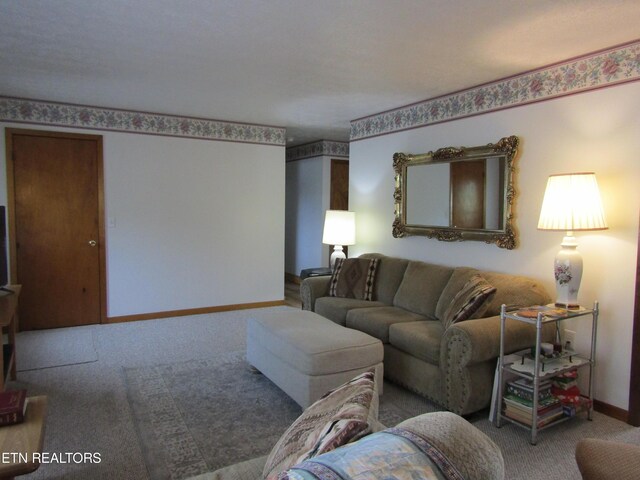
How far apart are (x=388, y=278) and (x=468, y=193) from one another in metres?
1.06

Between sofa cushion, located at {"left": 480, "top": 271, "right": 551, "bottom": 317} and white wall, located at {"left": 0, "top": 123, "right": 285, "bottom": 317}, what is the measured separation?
131 inches

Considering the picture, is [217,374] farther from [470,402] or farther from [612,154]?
[612,154]

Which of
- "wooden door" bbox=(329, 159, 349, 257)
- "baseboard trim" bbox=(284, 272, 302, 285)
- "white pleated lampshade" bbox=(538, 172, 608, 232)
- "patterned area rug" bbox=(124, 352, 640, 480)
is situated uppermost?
"wooden door" bbox=(329, 159, 349, 257)

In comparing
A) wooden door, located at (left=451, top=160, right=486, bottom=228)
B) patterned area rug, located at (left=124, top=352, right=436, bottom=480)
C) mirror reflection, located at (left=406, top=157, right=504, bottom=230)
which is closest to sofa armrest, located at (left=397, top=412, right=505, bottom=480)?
patterned area rug, located at (left=124, top=352, right=436, bottom=480)

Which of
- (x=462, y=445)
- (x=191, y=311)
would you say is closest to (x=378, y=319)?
(x=462, y=445)

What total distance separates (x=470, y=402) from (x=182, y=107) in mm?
3926

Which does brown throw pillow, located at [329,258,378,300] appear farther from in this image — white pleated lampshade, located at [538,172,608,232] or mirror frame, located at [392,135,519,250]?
white pleated lampshade, located at [538,172,608,232]

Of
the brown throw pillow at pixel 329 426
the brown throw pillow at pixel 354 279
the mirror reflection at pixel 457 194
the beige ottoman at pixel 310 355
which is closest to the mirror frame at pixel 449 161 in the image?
the mirror reflection at pixel 457 194

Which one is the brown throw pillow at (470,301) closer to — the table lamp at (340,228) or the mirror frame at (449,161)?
the mirror frame at (449,161)

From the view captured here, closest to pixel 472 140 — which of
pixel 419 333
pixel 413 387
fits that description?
pixel 419 333

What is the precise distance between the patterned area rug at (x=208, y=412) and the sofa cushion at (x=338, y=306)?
0.74 m

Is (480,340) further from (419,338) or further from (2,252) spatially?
(2,252)

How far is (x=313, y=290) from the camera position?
444 cm

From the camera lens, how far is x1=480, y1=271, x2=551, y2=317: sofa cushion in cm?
313
